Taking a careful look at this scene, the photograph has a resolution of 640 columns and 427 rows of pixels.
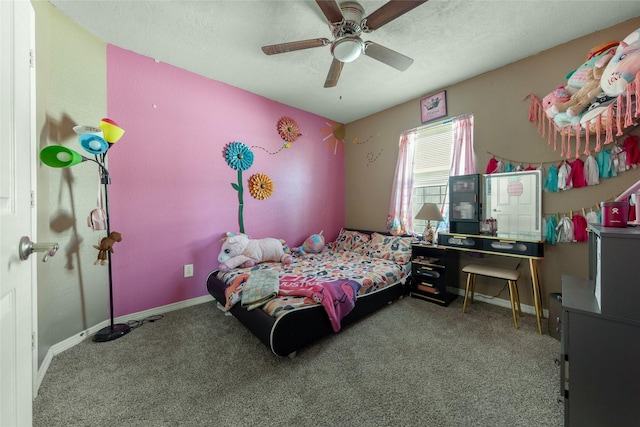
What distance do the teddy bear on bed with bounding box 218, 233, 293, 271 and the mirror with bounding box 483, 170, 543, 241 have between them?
2405 millimetres

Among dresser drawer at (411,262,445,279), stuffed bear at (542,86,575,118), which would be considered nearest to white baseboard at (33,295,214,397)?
dresser drawer at (411,262,445,279)

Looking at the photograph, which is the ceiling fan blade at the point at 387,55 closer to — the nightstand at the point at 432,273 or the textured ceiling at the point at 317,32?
the textured ceiling at the point at 317,32

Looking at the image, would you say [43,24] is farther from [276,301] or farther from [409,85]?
[409,85]

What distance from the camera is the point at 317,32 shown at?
203 centimetres

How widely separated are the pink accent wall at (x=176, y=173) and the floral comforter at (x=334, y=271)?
604 mm

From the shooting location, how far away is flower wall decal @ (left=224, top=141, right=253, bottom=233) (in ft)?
9.60

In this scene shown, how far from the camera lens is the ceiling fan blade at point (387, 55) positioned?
1858 mm

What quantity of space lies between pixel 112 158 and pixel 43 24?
3.26ft

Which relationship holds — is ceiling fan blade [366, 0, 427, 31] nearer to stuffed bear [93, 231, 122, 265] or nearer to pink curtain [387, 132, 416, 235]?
pink curtain [387, 132, 416, 235]

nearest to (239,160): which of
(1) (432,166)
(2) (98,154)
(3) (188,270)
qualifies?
(2) (98,154)

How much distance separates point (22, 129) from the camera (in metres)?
0.71

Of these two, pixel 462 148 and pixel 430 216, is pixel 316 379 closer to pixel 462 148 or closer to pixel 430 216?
pixel 430 216

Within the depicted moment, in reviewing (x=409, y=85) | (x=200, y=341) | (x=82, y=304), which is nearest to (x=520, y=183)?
(x=409, y=85)

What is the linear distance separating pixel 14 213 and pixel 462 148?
3.46m
